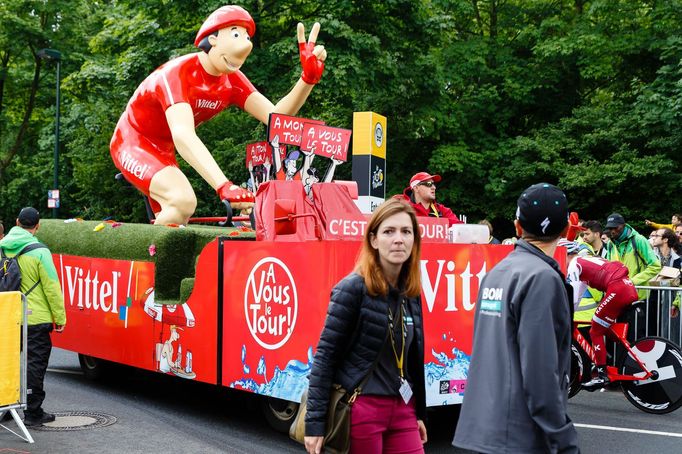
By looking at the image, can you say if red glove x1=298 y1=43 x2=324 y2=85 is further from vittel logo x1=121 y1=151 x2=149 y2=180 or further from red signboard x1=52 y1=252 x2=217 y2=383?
red signboard x1=52 y1=252 x2=217 y2=383

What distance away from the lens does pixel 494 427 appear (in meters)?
3.07

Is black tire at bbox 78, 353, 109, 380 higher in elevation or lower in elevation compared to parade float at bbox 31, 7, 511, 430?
lower

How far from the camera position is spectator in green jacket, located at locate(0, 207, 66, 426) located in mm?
7199

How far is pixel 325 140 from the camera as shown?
784 cm

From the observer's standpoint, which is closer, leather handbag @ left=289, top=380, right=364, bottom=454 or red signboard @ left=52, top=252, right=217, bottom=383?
leather handbag @ left=289, top=380, right=364, bottom=454

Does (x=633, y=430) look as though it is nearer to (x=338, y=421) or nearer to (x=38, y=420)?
(x=338, y=421)

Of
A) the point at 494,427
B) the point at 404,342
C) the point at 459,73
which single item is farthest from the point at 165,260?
the point at 459,73

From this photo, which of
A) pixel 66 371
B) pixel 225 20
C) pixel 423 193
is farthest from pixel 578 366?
pixel 66 371

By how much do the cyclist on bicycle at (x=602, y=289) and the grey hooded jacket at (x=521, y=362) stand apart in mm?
5091

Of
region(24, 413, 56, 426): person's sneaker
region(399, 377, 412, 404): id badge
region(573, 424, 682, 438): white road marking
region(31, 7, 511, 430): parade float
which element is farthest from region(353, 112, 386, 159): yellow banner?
region(399, 377, 412, 404): id badge

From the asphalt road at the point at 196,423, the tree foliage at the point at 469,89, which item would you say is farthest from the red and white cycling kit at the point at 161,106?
the tree foliage at the point at 469,89

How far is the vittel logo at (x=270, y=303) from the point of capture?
21.2 ft

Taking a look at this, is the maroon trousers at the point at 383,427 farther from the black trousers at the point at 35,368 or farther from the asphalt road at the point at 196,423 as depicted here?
the black trousers at the point at 35,368

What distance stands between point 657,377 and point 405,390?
5.39 meters
